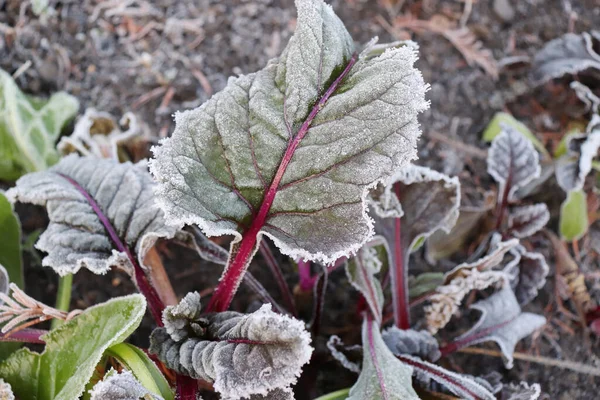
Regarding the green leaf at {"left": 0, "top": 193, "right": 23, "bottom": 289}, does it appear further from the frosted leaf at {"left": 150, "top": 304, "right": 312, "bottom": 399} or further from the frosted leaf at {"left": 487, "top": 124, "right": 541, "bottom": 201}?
the frosted leaf at {"left": 487, "top": 124, "right": 541, "bottom": 201}

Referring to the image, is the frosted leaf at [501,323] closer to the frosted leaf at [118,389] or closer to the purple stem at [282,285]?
the purple stem at [282,285]

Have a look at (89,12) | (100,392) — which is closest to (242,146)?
(100,392)

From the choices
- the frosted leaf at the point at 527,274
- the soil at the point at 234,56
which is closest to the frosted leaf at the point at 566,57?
the soil at the point at 234,56

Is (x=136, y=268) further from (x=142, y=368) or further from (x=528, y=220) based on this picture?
(x=528, y=220)

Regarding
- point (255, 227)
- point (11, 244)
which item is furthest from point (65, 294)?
point (255, 227)

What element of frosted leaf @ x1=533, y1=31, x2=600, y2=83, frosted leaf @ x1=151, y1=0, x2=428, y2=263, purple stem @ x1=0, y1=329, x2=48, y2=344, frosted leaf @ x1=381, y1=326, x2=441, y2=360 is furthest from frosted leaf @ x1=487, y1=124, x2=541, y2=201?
purple stem @ x1=0, y1=329, x2=48, y2=344
